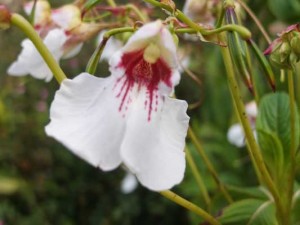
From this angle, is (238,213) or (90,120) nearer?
(90,120)

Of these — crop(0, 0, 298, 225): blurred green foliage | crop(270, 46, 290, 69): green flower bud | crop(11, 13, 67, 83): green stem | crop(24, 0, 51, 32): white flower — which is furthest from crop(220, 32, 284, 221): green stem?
crop(0, 0, 298, 225): blurred green foliage

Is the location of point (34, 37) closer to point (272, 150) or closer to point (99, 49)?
point (99, 49)

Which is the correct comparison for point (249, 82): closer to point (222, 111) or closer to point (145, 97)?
point (145, 97)

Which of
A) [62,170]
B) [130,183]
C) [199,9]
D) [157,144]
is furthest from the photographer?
[62,170]

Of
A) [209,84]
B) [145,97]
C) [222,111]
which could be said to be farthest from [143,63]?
[209,84]

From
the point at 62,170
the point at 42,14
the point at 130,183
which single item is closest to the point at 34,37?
the point at 42,14

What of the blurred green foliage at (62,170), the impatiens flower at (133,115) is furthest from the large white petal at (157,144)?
the blurred green foliage at (62,170)

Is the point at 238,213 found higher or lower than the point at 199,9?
lower
